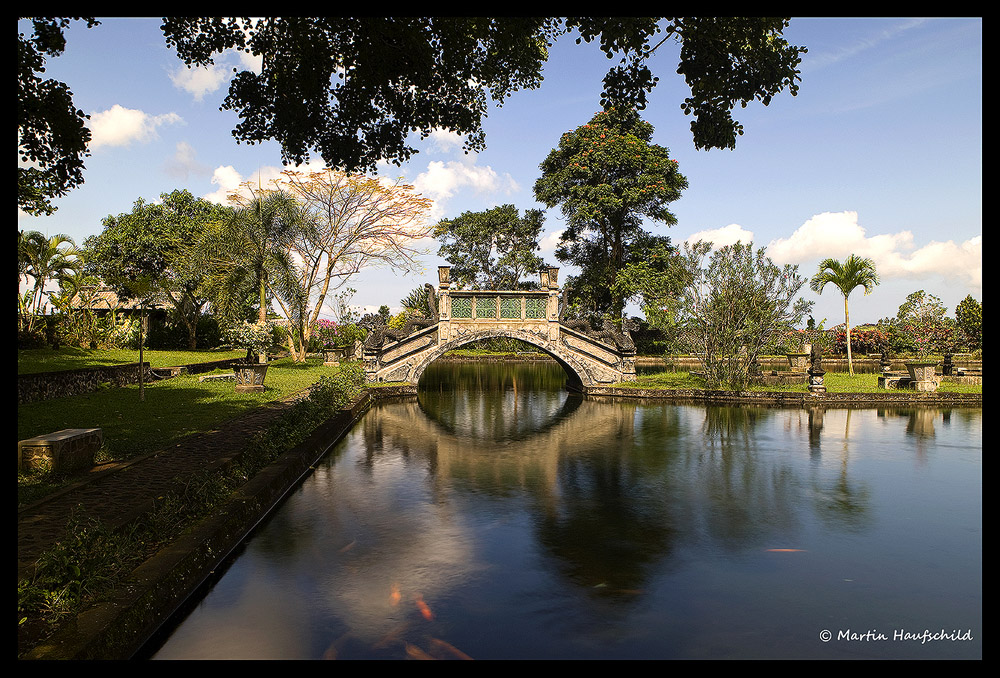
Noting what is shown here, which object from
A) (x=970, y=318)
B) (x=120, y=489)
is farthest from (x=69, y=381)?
(x=970, y=318)

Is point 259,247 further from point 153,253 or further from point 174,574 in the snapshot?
point 174,574

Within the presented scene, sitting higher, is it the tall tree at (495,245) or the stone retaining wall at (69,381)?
the tall tree at (495,245)

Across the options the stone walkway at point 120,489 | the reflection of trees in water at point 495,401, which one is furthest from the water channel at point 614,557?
the reflection of trees in water at point 495,401

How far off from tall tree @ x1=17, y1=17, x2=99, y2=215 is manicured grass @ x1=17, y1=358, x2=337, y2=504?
4.19m

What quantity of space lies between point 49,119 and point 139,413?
8060mm

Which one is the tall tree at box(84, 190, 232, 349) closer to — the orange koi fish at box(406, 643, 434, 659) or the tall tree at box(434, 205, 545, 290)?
the tall tree at box(434, 205, 545, 290)

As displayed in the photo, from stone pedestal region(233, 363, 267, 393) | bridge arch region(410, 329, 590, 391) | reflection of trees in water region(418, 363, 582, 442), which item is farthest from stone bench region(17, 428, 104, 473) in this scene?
bridge arch region(410, 329, 590, 391)

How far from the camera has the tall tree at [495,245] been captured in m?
46.1

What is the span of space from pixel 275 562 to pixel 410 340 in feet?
58.6

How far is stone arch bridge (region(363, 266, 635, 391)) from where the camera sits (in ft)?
79.1

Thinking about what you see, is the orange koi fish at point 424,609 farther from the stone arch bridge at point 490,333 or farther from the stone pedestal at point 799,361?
the stone pedestal at point 799,361

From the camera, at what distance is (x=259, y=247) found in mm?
31891

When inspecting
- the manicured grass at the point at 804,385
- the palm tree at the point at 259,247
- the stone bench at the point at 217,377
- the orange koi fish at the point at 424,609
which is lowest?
the orange koi fish at the point at 424,609

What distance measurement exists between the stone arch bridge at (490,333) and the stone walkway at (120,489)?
12269mm
